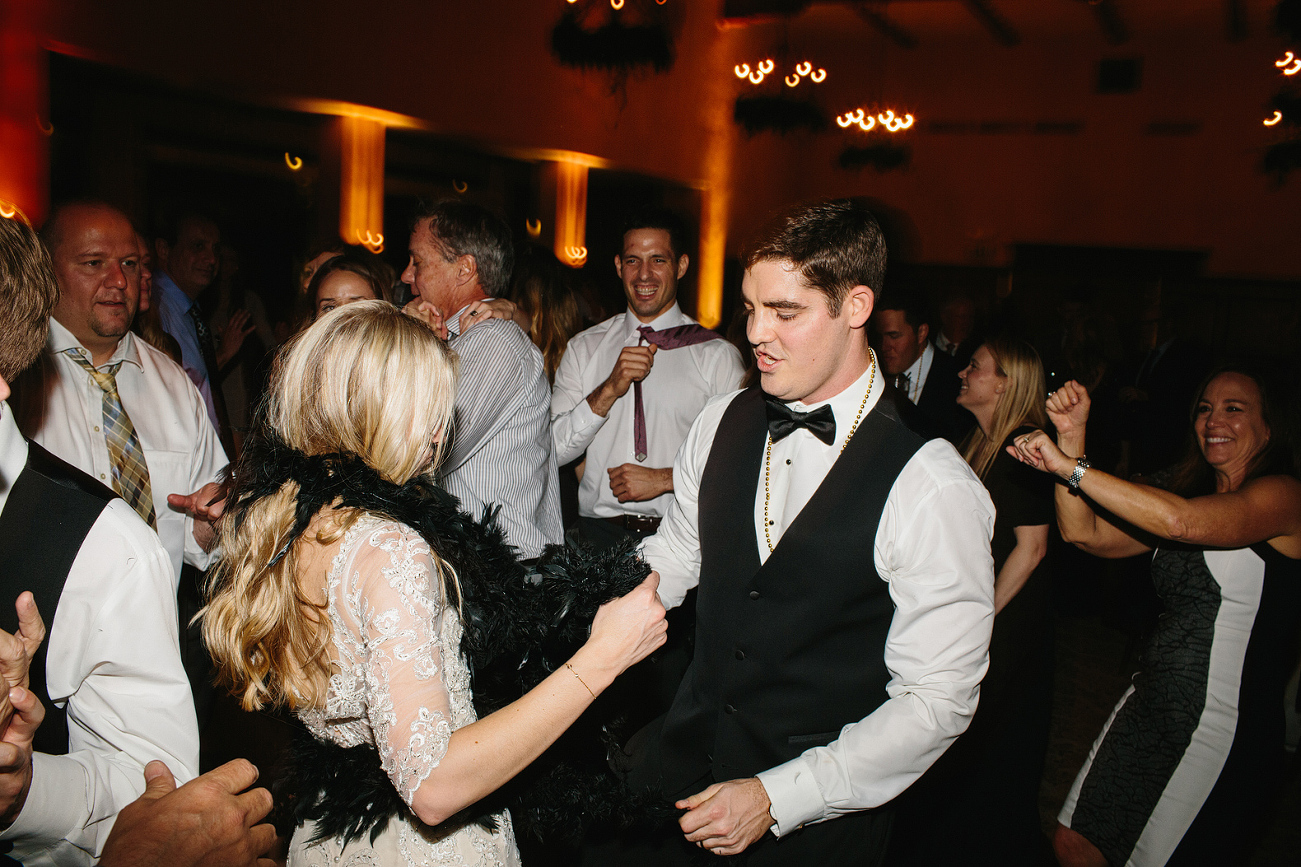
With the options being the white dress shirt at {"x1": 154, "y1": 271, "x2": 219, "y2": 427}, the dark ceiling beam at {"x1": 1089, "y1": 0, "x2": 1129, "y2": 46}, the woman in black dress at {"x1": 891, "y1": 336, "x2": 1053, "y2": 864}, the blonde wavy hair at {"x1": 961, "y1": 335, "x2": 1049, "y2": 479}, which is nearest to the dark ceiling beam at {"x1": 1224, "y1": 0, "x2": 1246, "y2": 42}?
the dark ceiling beam at {"x1": 1089, "y1": 0, "x2": 1129, "y2": 46}

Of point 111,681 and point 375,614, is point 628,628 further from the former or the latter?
point 111,681

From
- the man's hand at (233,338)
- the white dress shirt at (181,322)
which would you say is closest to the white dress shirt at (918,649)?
the white dress shirt at (181,322)

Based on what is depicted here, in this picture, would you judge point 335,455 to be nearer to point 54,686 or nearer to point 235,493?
point 235,493

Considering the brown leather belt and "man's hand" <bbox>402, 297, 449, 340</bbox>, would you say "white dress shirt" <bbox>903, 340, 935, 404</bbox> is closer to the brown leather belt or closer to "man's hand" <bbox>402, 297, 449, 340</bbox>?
the brown leather belt

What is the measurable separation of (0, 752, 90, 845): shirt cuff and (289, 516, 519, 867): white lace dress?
12.1 inches

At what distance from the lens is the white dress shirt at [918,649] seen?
133 centimetres

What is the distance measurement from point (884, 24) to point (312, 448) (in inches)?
393

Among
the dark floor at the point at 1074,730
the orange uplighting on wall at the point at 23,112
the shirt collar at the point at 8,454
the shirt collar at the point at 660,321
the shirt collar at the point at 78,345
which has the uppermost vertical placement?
the orange uplighting on wall at the point at 23,112

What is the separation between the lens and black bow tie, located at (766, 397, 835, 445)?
1581mm

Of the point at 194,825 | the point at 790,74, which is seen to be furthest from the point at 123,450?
the point at 790,74

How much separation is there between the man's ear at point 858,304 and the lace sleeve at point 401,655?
0.90 metres

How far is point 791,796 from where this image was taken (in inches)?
52.1

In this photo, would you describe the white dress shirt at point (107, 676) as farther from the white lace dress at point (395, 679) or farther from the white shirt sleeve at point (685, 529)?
the white shirt sleeve at point (685, 529)

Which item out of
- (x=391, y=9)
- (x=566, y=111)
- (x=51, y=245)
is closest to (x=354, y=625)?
(x=51, y=245)
